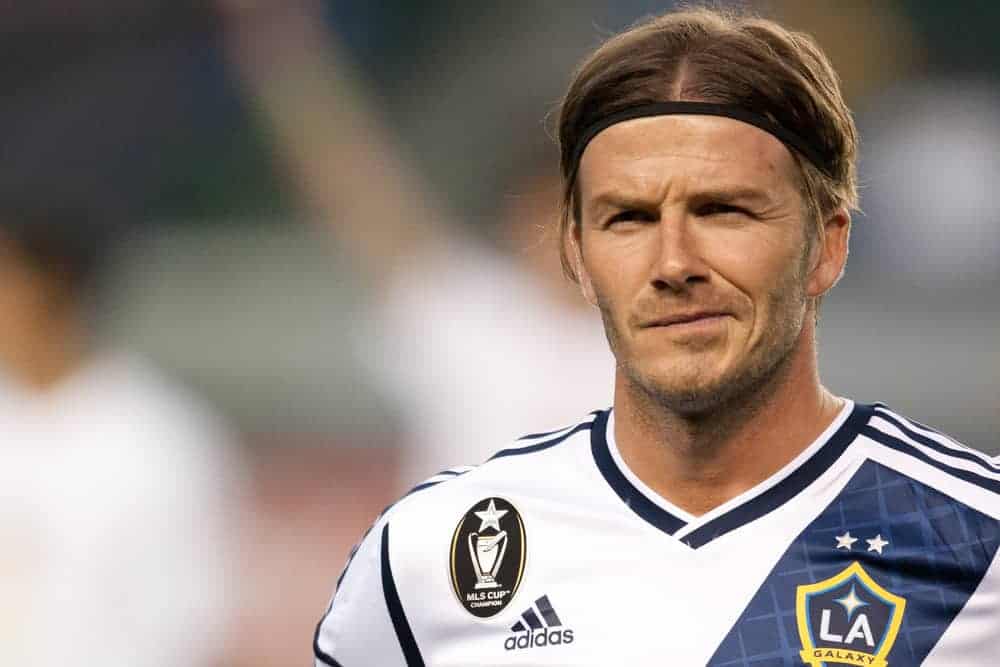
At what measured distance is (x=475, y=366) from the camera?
Answer: 200 inches

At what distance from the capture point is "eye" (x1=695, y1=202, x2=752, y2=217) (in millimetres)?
2221

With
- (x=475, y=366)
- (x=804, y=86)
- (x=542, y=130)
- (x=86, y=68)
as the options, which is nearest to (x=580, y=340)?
(x=475, y=366)

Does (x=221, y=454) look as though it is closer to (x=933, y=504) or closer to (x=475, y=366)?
(x=475, y=366)

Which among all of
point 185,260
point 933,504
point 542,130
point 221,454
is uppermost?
point 542,130

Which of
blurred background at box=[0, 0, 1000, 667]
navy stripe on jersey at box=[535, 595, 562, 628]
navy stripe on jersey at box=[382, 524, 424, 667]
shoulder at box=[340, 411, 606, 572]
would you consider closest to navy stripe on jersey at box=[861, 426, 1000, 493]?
shoulder at box=[340, 411, 606, 572]

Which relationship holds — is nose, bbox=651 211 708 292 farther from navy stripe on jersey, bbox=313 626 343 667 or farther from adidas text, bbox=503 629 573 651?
navy stripe on jersey, bbox=313 626 343 667

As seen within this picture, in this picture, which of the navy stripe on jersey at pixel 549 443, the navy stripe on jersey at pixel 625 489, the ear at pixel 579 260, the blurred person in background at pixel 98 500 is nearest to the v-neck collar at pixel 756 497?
the navy stripe on jersey at pixel 625 489

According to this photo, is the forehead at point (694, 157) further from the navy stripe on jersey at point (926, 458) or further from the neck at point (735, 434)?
the navy stripe on jersey at point (926, 458)

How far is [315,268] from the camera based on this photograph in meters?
5.50

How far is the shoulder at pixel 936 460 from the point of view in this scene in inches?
87.7

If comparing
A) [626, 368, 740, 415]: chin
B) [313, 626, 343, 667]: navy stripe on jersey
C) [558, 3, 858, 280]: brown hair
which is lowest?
[313, 626, 343, 667]: navy stripe on jersey

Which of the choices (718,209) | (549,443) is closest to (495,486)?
(549,443)

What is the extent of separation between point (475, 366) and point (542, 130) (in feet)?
3.40

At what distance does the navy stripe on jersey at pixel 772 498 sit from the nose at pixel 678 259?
402mm
